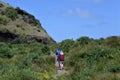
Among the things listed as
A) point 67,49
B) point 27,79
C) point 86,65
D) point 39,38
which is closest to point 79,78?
point 27,79

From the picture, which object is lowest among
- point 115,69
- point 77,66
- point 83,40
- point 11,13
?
point 115,69

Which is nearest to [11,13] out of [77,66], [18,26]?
[18,26]

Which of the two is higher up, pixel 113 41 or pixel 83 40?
pixel 83 40

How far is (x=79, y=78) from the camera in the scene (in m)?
22.2

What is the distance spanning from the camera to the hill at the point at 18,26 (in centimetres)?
8238

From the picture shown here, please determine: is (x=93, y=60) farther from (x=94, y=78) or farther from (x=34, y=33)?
(x=34, y=33)

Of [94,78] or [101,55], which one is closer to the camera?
[94,78]

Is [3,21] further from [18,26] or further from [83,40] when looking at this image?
[83,40]

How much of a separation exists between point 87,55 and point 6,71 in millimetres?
9248

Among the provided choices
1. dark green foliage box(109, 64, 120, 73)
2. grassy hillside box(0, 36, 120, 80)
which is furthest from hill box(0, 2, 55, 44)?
dark green foliage box(109, 64, 120, 73)

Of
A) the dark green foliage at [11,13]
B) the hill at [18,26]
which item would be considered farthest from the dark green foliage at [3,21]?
the dark green foliage at [11,13]

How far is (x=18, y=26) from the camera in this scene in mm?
87375

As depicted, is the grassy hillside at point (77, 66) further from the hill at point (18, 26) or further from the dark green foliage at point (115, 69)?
the hill at point (18, 26)

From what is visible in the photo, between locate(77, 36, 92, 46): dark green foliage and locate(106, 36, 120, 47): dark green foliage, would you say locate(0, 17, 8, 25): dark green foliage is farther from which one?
locate(106, 36, 120, 47): dark green foliage
